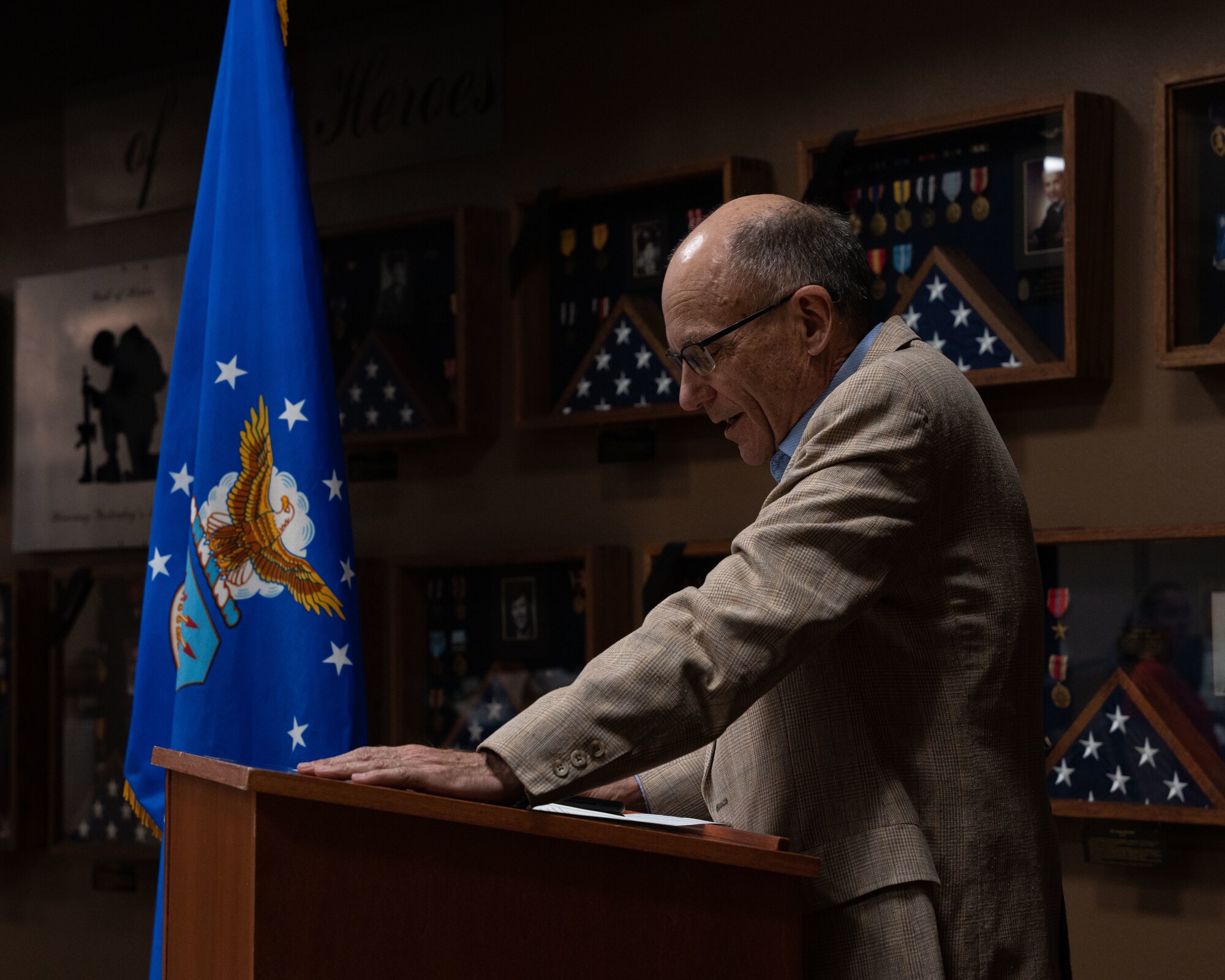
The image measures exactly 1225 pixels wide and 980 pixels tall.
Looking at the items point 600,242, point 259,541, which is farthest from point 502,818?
point 600,242

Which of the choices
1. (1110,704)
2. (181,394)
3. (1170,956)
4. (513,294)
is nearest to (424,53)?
(513,294)

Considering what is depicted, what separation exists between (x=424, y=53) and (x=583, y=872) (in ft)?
9.03

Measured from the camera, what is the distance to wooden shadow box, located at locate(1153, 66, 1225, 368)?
256 centimetres

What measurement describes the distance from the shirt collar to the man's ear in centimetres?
4

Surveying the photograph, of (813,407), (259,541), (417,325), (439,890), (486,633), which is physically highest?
(417,325)

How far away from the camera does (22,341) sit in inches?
168

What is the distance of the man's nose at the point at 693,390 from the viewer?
5.99ft

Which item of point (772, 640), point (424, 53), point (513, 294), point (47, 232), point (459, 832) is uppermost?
point (424, 53)

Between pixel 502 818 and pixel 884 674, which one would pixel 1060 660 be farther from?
pixel 502 818

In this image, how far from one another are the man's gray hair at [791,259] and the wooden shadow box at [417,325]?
177 cm

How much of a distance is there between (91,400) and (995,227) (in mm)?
2489

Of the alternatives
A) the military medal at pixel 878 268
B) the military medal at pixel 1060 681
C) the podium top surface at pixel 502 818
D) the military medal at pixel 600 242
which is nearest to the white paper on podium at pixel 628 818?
the podium top surface at pixel 502 818

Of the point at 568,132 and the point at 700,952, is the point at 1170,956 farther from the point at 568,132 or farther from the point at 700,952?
the point at 568,132

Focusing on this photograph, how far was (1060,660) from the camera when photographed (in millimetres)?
2732
